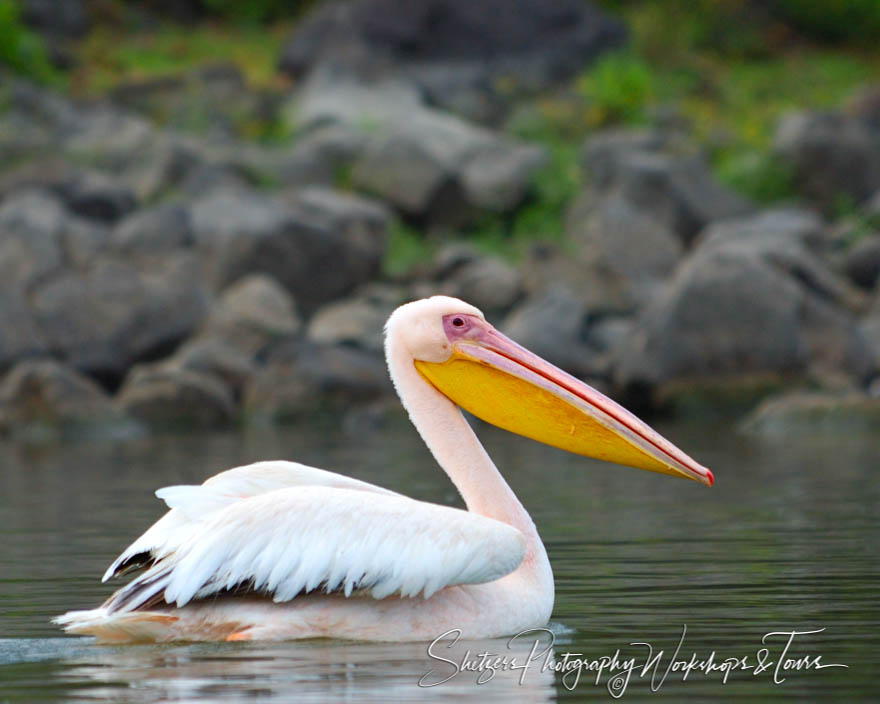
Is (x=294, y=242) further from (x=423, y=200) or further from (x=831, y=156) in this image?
(x=831, y=156)

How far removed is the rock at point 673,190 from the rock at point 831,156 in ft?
6.41

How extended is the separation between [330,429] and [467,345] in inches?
422

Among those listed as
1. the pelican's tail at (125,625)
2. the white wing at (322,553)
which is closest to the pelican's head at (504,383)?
the white wing at (322,553)

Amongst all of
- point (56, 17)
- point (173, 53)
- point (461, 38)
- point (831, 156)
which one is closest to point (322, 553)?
point (831, 156)

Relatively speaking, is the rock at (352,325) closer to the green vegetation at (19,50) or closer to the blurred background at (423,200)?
the blurred background at (423,200)

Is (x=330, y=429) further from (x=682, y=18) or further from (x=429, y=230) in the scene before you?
(x=682, y=18)

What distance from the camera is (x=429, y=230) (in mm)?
25750

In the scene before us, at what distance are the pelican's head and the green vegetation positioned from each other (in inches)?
1029

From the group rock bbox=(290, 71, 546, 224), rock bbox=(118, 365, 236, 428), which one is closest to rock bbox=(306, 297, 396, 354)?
rock bbox=(118, 365, 236, 428)

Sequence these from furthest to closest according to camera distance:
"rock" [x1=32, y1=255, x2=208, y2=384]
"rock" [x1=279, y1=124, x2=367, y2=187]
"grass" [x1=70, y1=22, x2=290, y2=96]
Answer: "grass" [x1=70, y1=22, x2=290, y2=96] → "rock" [x1=279, y1=124, x2=367, y2=187] → "rock" [x1=32, y1=255, x2=208, y2=384]

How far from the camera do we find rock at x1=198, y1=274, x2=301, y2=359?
19.4 metres

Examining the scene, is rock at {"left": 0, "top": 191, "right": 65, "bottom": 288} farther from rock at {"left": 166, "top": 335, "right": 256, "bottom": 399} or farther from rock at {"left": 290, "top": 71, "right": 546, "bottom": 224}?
rock at {"left": 290, "top": 71, "right": 546, "bottom": 224}

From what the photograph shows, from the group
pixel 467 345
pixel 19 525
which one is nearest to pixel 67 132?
pixel 19 525

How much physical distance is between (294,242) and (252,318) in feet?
8.52
